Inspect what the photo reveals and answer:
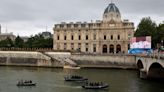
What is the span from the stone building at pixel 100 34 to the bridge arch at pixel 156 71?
49977 mm

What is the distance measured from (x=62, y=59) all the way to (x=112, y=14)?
2761 cm

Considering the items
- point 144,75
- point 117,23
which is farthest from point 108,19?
point 144,75

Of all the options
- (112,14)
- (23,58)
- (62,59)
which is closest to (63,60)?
(62,59)

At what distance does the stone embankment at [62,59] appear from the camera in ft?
291

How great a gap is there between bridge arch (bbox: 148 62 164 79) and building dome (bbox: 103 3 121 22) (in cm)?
5305

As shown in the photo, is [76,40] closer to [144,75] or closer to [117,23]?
[117,23]

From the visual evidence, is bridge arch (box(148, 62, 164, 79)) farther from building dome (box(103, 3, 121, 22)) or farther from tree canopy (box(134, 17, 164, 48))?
building dome (box(103, 3, 121, 22))

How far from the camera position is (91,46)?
113m

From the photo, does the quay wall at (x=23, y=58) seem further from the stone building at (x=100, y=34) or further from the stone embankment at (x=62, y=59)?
the stone building at (x=100, y=34)

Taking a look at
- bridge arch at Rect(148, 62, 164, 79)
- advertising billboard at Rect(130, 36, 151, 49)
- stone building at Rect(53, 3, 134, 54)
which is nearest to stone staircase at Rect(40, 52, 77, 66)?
advertising billboard at Rect(130, 36, 151, 49)

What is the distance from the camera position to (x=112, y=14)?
362 ft

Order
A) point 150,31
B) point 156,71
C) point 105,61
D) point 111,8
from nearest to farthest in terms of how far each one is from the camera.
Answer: point 156,71 → point 105,61 → point 150,31 → point 111,8

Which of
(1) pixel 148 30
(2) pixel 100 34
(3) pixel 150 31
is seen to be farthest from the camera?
(2) pixel 100 34

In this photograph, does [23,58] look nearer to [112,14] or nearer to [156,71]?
[112,14]
